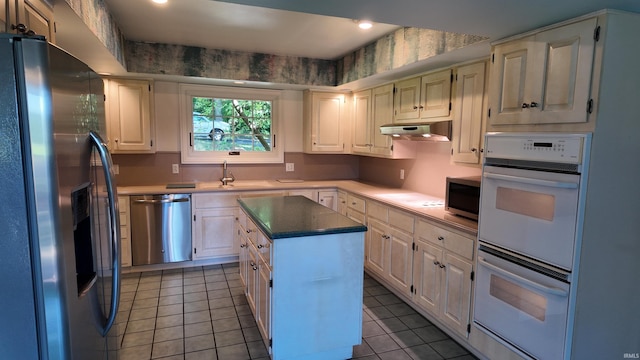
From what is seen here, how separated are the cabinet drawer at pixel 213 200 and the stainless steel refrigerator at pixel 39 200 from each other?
2.92 metres

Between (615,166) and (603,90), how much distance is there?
392 millimetres

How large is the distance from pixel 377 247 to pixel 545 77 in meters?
2.22

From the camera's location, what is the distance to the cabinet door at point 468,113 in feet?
8.96

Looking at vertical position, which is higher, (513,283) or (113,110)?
(113,110)

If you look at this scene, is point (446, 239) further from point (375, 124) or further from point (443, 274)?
point (375, 124)

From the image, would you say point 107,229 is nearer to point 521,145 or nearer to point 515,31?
point 521,145

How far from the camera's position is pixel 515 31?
2.10m

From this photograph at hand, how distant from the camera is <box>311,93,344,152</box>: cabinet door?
186 inches

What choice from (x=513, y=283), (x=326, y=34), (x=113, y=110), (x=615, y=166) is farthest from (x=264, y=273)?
(x=113, y=110)

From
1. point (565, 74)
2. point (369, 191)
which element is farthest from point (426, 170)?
point (565, 74)

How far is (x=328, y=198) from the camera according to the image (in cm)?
462

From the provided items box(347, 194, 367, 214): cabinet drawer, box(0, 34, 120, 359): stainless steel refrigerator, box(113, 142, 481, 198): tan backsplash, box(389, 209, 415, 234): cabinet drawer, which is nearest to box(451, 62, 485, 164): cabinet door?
box(113, 142, 481, 198): tan backsplash

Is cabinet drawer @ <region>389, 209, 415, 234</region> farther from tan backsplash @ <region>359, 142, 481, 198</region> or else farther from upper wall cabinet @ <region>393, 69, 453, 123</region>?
upper wall cabinet @ <region>393, 69, 453, 123</region>

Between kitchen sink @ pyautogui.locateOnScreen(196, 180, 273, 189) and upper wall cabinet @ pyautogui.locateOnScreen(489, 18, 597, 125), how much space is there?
292 centimetres
